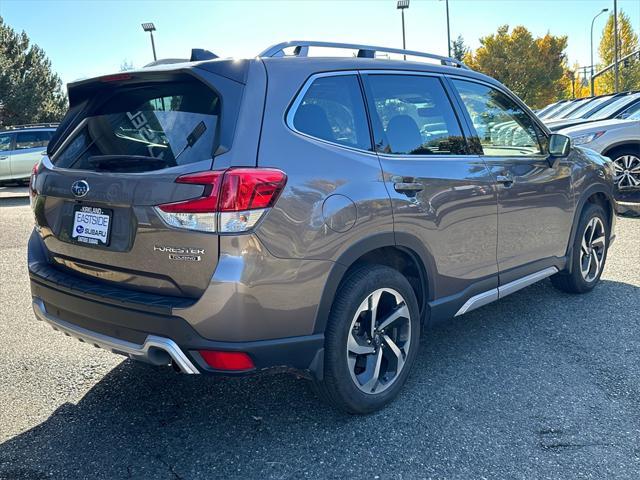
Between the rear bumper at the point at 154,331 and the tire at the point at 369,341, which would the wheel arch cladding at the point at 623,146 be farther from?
the rear bumper at the point at 154,331

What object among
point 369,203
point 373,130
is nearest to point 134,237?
point 369,203

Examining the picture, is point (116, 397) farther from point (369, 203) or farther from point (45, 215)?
point (369, 203)

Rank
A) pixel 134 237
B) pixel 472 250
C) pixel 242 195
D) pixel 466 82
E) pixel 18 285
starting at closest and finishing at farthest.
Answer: pixel 242 195
pixel 134 237
pixel 472 250
pixel 466 82
pixel 18 285

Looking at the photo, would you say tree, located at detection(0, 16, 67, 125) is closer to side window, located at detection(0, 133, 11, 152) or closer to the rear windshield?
side window, located at detection(0, 133, 11, 152)

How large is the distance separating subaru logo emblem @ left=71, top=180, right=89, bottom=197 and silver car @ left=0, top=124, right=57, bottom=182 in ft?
48.7

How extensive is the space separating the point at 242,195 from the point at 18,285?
4.29 meters

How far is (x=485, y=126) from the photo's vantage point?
12.8ft

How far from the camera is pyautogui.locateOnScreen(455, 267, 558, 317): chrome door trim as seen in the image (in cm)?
361

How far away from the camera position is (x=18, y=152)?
53.3 feet

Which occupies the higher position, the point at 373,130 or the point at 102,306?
the point at 373,130

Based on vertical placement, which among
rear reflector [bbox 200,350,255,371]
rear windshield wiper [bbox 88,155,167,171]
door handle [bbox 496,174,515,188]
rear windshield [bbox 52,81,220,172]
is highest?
rear windshield [bbox 52,81,220,172]

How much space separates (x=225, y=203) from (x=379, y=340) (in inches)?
48.7

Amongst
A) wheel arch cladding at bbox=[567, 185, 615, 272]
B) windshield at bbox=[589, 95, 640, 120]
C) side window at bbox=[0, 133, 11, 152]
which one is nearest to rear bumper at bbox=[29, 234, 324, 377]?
wheel arch cladding at bbox=[567, 185, 615, 272]

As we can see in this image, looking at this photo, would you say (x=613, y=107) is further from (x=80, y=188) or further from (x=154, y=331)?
(x=154, y=331)
